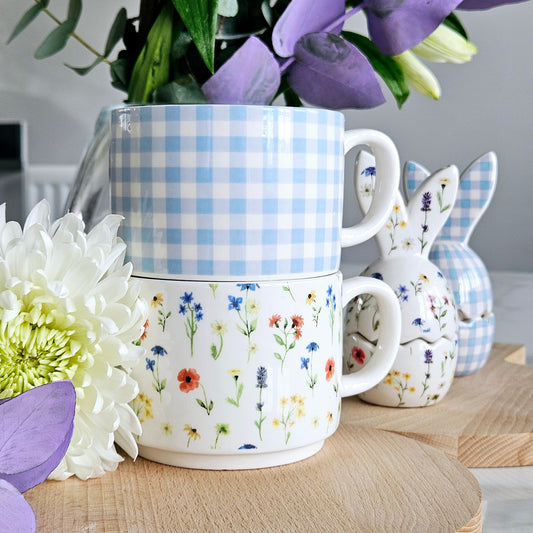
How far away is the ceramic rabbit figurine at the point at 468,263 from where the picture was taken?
678 millimetres

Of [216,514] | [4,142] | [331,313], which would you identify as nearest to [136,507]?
[216,514]

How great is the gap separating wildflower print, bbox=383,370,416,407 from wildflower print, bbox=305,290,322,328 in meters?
0.18

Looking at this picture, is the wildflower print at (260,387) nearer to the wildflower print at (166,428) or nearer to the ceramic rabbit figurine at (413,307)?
the wildflower print at (166,428)

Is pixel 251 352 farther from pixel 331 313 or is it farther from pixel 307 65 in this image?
pixel 307 65

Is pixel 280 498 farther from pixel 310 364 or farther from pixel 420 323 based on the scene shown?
pixel 420 323

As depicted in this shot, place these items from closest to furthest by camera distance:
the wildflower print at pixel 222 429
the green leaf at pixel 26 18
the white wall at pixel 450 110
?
the wildflower print at pixel 222 429 < the green leaf at pixel 26 18 < the white wall at pixel 450 110

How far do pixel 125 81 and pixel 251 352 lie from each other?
Result: 27 centimetres

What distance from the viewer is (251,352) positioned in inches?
15.7

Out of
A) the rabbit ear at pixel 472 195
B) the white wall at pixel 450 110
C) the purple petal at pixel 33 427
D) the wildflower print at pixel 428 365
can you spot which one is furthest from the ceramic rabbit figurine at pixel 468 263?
the white wall at pixel 450 110

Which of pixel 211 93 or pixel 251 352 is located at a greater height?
pixel 211 93

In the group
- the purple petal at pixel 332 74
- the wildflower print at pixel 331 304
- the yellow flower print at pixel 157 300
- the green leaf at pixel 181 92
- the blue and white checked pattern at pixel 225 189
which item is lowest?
the wildflower print at pixel 331 304

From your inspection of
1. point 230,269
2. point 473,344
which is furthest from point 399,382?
point 230,269

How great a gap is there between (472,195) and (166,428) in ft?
1.37

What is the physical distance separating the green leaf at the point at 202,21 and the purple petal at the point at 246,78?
16 mm
